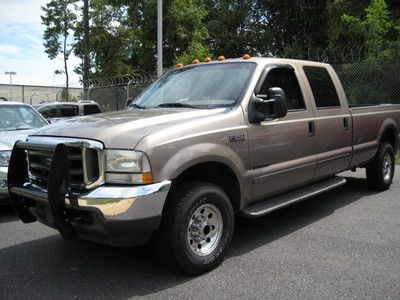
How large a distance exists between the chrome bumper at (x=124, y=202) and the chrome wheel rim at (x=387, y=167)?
Answer: 5.07m

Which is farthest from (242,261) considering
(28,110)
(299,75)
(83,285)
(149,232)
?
(28,110)

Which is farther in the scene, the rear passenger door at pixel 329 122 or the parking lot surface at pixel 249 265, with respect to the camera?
the rear passenger door at pixel 329 122

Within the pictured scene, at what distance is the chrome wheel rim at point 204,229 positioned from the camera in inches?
168

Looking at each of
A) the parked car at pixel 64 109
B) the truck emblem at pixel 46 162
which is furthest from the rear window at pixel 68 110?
the truck emblem at pixel 46 162

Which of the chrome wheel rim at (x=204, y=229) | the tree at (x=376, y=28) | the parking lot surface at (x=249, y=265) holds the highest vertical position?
the tree at (x=376, y=28)

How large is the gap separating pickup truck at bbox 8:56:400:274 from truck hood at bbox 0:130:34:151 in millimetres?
2085

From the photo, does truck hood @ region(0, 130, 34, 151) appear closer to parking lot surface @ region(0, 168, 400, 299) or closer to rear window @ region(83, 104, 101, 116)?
parking lot surface @ region(0, 168, 400, 299)

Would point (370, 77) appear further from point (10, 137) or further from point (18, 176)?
point (18, 176)

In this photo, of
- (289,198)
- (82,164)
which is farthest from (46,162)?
(289,198)

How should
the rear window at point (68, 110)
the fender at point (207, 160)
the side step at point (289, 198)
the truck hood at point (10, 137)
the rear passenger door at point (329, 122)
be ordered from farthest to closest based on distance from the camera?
the rear window at point (68, 110) → the truck hood at point (10, 137) → the rear passenger door at point (329, 122) → the side step at point (289, 198) → the fender at point (207, 160)

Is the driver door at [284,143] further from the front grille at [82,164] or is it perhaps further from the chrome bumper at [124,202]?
the front grille at [82,164]

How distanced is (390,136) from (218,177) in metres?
4.39

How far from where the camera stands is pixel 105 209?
3.67 m

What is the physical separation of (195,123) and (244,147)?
2.06ft
